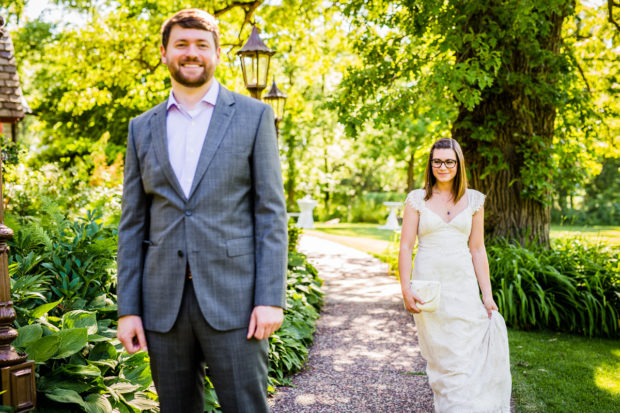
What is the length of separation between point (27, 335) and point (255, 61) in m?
4.72

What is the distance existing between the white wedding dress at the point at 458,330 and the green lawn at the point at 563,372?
2.31ft

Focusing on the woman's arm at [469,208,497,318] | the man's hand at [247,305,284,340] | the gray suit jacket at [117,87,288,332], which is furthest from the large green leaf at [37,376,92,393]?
the woman's arm at [469,208,497,318]

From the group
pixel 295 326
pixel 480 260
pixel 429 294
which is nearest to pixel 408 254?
pixel 429 294

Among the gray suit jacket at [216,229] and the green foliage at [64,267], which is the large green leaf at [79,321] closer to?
the green foliage at [64,267]

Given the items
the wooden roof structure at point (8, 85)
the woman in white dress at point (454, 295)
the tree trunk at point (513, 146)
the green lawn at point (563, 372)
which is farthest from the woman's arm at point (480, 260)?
the wooden roof structure at point (8, 85)

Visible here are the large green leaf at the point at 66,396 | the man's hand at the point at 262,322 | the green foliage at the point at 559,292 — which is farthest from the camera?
the green foliage at the point at 559,292

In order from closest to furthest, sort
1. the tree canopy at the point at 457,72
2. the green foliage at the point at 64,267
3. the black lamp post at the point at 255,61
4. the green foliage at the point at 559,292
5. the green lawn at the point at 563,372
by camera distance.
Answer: the green foliage at the point at 64,267 → the green lawn at the point at 563,372 → the green foliage at the point at 559,292 → the tree canopy at the point at 457,72 → the black lamp post at the point at 255,61

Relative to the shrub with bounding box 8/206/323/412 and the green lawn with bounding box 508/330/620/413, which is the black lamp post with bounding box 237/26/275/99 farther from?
the green lawn with bounding box 508/330/620/413

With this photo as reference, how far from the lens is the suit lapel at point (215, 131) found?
1896mm

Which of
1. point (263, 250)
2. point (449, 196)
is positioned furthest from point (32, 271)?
point (449, 196)

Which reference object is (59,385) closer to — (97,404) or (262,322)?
(97,404)

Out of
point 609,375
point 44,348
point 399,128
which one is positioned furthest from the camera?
point 399,128

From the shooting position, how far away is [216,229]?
6.24ft

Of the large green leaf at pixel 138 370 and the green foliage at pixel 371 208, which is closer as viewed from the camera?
the large green leaf at pixel 138 370
